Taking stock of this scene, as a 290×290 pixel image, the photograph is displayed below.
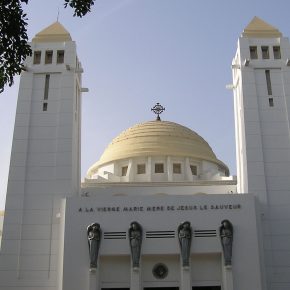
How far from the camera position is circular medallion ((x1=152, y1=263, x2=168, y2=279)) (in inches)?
1097

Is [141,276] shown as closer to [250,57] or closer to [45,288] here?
[45,288]

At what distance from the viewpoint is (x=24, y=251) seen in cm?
2895

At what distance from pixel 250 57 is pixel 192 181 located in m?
10.1

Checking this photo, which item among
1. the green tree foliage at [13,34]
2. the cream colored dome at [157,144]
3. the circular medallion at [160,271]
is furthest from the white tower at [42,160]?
the green tree foliage at [13,34]

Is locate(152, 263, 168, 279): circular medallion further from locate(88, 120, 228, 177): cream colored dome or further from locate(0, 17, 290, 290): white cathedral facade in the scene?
locate(88, 120, 228, 177): cream colored dome

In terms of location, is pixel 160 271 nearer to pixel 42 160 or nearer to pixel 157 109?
pixel 42 160

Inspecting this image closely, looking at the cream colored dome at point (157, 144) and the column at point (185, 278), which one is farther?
the cream colored dome at point (157, 144)

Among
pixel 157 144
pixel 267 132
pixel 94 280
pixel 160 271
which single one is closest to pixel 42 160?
pixel 94 280

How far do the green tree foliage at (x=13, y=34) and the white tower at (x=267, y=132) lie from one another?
19.5 metres

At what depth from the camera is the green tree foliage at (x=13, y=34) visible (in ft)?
41.7

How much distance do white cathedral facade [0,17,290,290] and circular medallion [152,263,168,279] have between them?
5 cm

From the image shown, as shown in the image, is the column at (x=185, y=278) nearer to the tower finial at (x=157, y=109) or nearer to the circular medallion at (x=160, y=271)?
the circular medallion at (x=160, y=271)

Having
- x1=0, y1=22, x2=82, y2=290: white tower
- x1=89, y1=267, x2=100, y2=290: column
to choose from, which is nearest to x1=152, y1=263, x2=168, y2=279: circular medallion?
x1=89, y1=267, x2=100, y2=290: column

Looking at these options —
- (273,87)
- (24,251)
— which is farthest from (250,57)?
(24,251)
